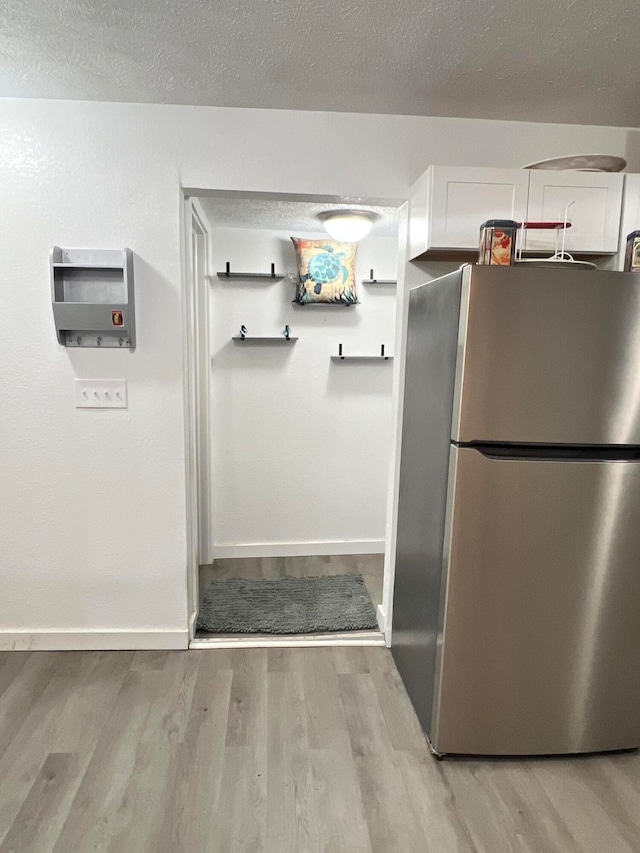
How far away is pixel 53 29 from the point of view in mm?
1518

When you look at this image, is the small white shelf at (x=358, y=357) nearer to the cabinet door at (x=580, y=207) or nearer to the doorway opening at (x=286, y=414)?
the doorway opening at (x=286, y=414)

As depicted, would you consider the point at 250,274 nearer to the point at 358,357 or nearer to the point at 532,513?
the point at 358,357

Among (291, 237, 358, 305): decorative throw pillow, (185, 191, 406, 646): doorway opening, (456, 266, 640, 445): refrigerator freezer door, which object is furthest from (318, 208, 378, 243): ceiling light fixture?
(456, 266, 640, 445): refrigerator freezer door

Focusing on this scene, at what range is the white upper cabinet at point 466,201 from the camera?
1830mm

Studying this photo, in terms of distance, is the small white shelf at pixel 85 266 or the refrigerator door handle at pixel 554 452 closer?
the refrigerator door handle at pixel 554 452

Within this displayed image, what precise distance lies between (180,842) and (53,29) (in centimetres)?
244

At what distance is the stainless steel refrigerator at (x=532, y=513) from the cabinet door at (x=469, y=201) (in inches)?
10.6

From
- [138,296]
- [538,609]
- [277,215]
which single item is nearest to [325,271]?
[277,215]

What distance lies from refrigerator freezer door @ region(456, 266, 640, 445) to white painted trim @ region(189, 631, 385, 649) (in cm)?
136

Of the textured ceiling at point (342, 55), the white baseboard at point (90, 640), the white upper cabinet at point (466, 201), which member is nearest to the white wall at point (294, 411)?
the white baseboard at point (90, 640)

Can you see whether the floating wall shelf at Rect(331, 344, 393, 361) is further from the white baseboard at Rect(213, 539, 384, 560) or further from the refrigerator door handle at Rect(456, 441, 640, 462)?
the refrigerator door handle at Rect(456, 441, 640, 462)

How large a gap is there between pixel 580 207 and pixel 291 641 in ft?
7.34

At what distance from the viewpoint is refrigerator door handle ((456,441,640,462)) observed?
1563 millimetres

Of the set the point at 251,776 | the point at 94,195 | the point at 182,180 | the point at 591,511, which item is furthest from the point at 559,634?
the point at 94,195
